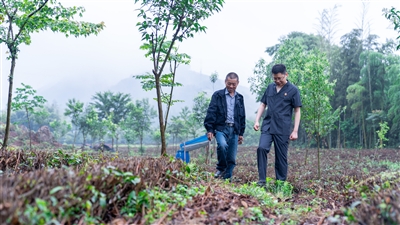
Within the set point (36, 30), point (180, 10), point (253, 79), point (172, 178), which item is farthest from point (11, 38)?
point (253, 79)

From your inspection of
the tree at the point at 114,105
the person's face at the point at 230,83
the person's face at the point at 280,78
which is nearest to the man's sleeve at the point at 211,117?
the person's face at the point at 230,83

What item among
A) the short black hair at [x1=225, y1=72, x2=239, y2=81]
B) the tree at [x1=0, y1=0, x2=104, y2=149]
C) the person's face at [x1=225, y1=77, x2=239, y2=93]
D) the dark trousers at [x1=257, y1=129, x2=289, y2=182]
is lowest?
the dark trousers at [x1=257, y1=129, x2=289, y2=182]

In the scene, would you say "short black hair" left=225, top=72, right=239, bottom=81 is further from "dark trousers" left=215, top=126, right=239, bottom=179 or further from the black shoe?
the black shoe

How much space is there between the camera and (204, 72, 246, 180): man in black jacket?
16.8ft

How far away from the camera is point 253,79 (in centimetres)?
2136

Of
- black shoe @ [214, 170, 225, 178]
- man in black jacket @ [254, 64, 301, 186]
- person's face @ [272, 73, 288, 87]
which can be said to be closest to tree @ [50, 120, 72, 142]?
black shoe @ [214, 170, 225, 178]

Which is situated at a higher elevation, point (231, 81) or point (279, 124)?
point (231, 81)

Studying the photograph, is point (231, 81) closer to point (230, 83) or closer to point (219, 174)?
point (230, 83)

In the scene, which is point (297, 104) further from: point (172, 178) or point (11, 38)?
point (11, 38)

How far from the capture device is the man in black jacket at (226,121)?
5.13 metres

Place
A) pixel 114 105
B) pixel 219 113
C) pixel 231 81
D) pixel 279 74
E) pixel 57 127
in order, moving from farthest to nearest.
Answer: pixel 114 105 → pixel 57 127 → pixel 219 113 → pixel 231 81 → pixel 279 74

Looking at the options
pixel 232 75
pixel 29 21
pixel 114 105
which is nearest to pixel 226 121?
pixel 232 75

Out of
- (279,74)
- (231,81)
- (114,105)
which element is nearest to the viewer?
(279,74)

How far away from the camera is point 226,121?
515 cm
